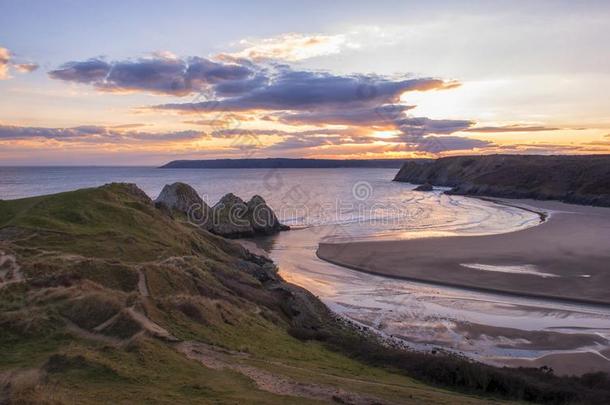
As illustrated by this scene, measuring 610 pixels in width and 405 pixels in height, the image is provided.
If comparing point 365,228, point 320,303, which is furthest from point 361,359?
point 365,228

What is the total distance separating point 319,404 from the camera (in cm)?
1351

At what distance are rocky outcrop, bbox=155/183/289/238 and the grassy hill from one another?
87.7 feet

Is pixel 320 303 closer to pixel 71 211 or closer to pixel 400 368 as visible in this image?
pixel 400 368

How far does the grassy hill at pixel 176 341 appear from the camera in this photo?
14.1m

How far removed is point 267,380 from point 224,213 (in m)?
49.6

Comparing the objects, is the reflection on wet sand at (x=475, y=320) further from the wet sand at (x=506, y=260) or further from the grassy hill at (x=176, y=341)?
the grassy hill at (x=176, y=341)

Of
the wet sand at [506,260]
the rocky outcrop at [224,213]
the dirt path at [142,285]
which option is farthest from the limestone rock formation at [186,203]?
the dirt path at [142,285]


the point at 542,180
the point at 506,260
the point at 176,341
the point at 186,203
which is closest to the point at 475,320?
the point at 506,260

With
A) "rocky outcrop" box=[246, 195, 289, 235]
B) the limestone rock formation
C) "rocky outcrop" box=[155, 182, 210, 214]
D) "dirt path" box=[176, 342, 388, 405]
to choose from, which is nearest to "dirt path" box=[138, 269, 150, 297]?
"dirt path" box=[176, 342, 388, 405]

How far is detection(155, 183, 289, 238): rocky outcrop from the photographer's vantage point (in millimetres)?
59875

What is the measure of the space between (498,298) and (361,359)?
54.8ft

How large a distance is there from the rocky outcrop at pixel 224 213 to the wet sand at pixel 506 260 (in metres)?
11.8

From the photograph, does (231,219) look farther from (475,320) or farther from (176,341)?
(176,341)

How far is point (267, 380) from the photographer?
50.9 ft
